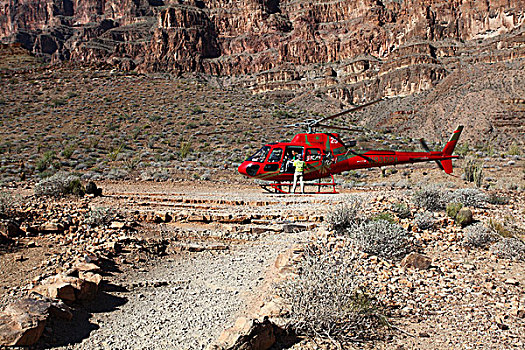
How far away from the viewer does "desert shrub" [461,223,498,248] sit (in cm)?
850

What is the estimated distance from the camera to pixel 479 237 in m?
8.50

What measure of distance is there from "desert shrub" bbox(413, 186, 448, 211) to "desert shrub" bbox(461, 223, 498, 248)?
7.54 ft

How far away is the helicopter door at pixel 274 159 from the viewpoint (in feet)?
39.1

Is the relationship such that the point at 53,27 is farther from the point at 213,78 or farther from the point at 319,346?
the point at 319,346

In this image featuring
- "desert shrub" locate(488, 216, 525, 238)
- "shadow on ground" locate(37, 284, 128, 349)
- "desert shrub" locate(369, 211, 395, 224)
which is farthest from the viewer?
"desert shrub" locate(369, 211, 395, 224)

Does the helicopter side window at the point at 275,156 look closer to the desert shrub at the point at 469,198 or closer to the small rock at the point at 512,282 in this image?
the desert shrub at the point at 469,198

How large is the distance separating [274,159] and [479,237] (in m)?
6.02

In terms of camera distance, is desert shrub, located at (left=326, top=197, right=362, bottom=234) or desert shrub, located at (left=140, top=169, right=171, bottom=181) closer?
desert shrub, located at (left=326, top=197, right=362, bottom=234)

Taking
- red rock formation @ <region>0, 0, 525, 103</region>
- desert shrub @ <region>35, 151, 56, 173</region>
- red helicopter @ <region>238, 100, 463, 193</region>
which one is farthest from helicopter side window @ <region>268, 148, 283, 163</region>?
red rock formation @ <region>0, 0, 525, 103</region>

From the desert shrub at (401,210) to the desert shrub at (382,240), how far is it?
178 cm

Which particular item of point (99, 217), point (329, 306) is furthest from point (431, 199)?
point (99, 217)

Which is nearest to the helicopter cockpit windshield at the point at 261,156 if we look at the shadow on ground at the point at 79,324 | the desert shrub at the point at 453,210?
the desert shrub at the point at 453,210

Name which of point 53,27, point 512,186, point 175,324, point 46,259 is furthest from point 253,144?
point 53,27

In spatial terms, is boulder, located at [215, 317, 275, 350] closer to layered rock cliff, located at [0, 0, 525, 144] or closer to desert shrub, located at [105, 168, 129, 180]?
desert shrub, located at [105, 168, 129, 180]
